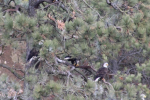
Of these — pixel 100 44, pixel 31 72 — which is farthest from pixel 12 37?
pixel 100 44

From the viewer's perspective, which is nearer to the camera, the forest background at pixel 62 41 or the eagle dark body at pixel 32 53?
the forest background at pixel 62 41

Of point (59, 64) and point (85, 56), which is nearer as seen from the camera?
point (85, 56)

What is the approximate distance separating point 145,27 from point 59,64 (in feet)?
4.81

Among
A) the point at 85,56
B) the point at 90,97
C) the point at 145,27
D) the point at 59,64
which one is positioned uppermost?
the point at 145,27

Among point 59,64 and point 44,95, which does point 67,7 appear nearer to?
point 59,64

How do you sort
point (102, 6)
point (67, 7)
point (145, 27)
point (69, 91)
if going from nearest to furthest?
point (69, 91) < point (145, 27) < point (67, 7) < point (102, 6)

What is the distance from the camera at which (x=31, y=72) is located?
3133mm

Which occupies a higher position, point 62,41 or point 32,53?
point 62,41

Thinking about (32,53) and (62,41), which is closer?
(62,41)

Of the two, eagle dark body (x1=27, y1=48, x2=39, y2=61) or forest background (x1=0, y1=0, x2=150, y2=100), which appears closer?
forest background (x1=0, y1=0, x2=150, y2=100)

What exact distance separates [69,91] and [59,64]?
0.51 meters

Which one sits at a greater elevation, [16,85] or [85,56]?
[85,56]

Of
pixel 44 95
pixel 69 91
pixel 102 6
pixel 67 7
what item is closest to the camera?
pixel 44 95

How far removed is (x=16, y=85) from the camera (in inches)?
108
